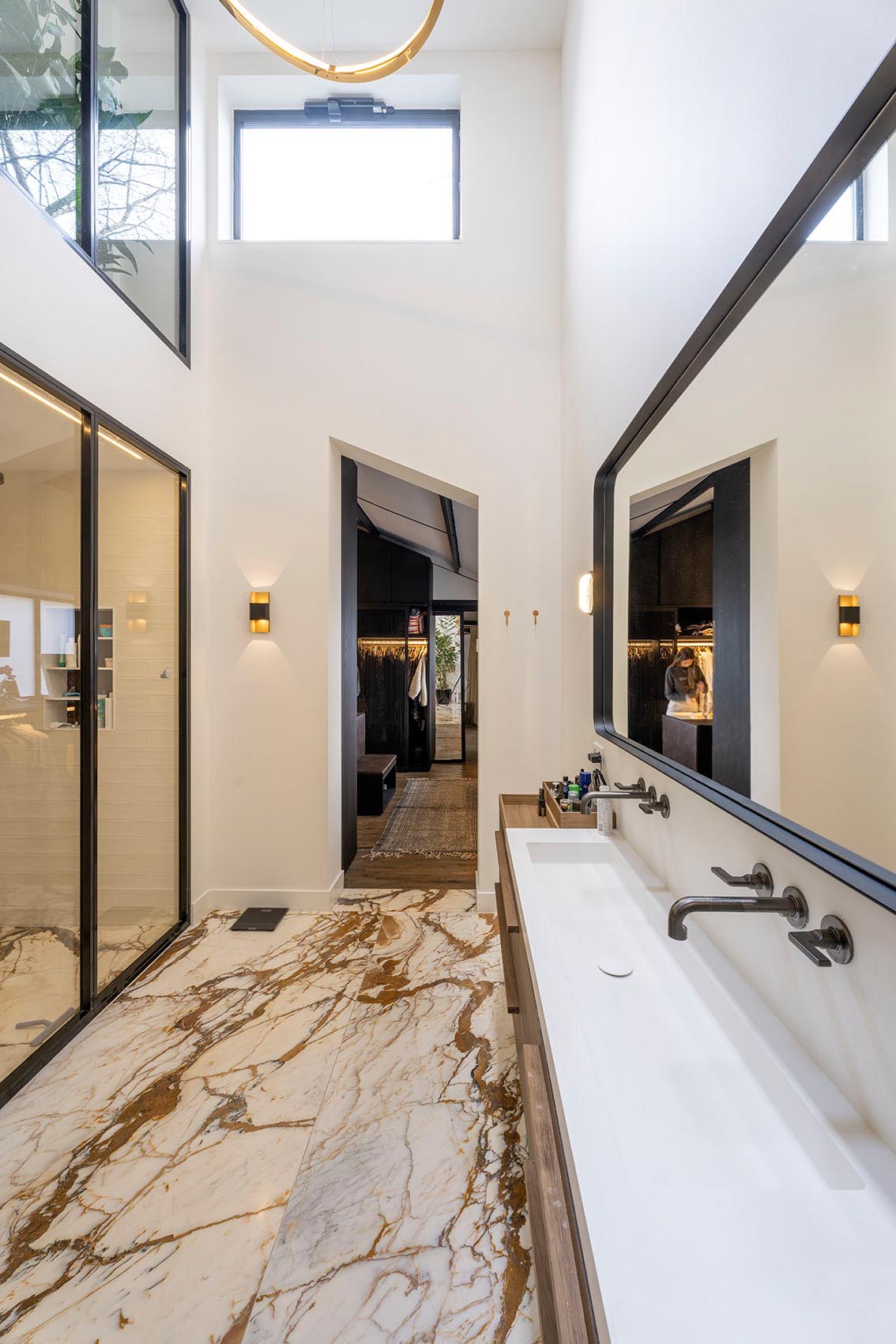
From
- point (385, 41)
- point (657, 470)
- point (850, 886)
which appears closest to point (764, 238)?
point (657, 470)

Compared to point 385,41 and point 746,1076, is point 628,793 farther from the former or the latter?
point 385,41

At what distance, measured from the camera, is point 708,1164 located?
759 mm

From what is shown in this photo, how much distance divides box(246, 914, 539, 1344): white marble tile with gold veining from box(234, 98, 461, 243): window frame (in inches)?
166

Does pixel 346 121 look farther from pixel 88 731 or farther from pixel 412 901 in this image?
pixel 412 901

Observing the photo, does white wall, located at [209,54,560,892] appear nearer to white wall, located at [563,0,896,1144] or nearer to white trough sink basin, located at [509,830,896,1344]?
white wall, located at [563,0,896,1144]

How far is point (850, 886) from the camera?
2.48ft

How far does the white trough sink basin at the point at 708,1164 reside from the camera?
22.9 inches

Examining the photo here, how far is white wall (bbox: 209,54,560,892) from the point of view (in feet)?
11.7

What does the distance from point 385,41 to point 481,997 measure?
4.99 m

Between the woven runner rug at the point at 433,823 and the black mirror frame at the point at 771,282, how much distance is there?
2929 mm

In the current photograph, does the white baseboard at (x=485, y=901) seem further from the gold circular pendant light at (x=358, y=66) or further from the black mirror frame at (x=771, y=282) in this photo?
the gold circular pendant light at (x=358, y=66)

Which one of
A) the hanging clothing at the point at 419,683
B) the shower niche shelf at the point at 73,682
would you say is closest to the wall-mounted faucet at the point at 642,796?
the shower niche shelf at the point at 73,682

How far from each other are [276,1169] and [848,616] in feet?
6.46

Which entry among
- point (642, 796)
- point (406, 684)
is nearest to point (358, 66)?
point (642, 796)
